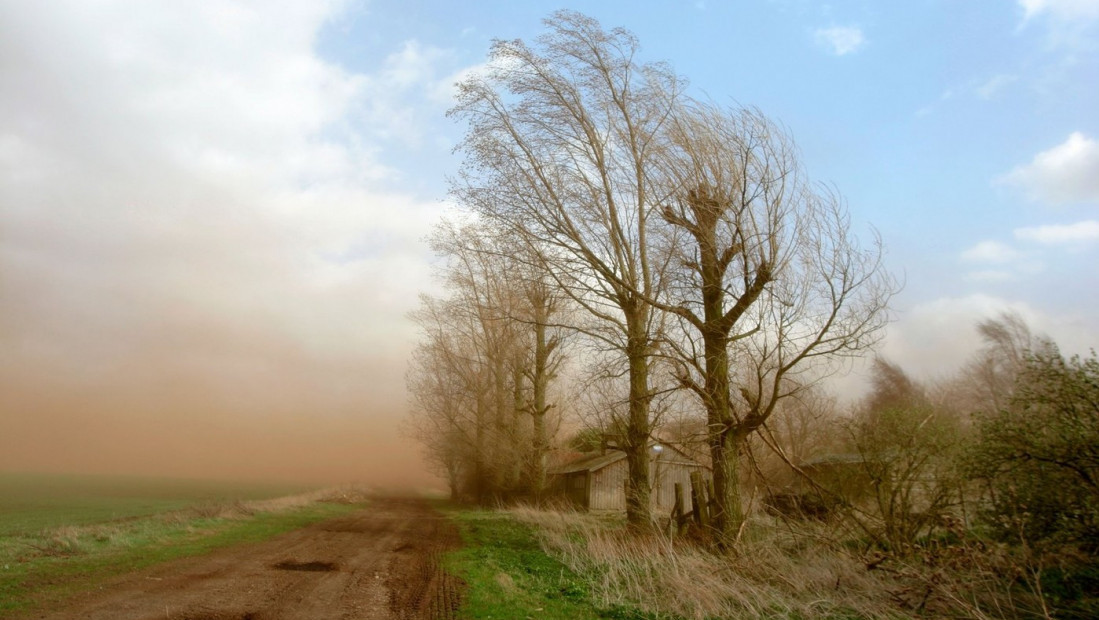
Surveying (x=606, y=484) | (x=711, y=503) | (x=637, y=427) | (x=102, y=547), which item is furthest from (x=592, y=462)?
(x=102, y=547)

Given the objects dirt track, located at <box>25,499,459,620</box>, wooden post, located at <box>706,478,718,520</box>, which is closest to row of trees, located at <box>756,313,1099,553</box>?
wooden post, located at <box>706,478,718,520</box>

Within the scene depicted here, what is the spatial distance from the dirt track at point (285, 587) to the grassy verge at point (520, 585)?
0.39 m

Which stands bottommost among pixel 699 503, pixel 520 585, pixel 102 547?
pixel 520 585

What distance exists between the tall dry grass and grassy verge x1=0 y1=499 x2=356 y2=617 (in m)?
7.06

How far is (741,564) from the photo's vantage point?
9.30m

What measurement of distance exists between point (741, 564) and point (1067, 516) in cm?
414

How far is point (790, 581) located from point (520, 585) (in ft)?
12.8

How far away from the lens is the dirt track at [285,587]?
22.7 ft

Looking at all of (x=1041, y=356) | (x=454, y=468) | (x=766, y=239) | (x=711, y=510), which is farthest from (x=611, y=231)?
(x=454, y=468)

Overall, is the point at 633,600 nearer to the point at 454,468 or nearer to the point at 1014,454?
the point at 1014,454

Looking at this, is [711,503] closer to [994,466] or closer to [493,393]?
[994,466]

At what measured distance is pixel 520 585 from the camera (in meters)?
9.31

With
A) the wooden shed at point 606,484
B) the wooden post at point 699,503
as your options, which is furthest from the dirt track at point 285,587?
the wooden shed at point 606,484

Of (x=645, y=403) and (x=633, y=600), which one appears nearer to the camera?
(x=633, y=600)
